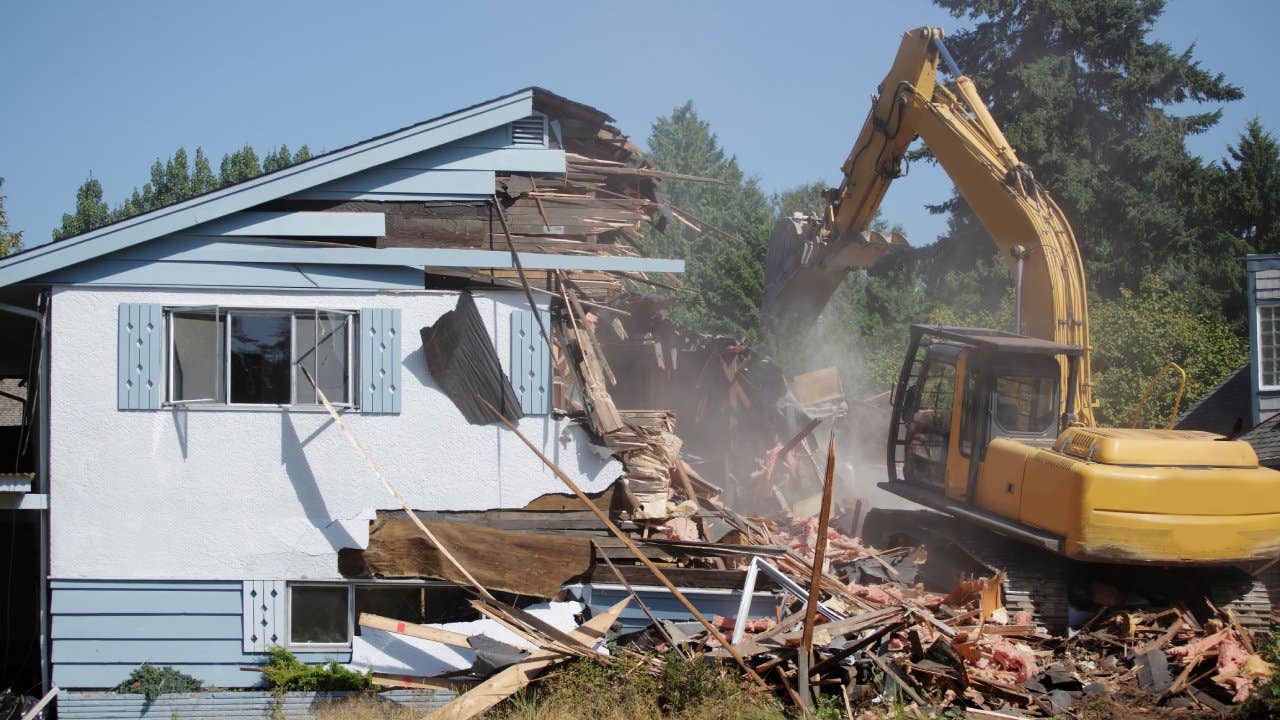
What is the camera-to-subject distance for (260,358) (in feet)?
31.4

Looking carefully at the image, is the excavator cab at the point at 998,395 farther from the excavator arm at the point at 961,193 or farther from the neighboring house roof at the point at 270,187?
the neighboring house roof at the point at 270,187

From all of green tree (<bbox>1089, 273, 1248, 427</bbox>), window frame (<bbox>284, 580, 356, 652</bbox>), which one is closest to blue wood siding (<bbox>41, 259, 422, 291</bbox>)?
window frame (<bbox>284, 580, 356, 652</bbox>)

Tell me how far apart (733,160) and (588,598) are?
59574 mm

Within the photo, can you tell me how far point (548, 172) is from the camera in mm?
10102

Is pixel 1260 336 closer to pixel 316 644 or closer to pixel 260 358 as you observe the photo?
pixel 316 644

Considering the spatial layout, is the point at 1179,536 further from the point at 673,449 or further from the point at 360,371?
the point at 360,371

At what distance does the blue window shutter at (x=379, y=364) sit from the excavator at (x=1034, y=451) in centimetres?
570

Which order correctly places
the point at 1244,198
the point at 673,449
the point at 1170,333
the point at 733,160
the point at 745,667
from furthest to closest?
the point at 733,160, the point at 1244,198, the point at 1170,333, the point at 673,449, the point at 745,667

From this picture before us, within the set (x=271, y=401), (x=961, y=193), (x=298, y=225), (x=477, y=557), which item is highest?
(x=961, y=193)

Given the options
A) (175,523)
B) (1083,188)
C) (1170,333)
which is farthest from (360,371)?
(1083,188)

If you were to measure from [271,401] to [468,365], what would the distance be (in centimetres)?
184

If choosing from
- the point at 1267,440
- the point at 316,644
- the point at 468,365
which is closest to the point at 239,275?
the point at 468,365

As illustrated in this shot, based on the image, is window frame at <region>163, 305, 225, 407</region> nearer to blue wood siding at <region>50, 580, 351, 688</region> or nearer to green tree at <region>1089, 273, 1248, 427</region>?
blue wood siding at <region>50, 580, 351, 688</region>

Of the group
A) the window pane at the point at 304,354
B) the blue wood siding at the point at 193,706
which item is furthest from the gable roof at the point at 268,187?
the blue wood siding at the point at 193,706
